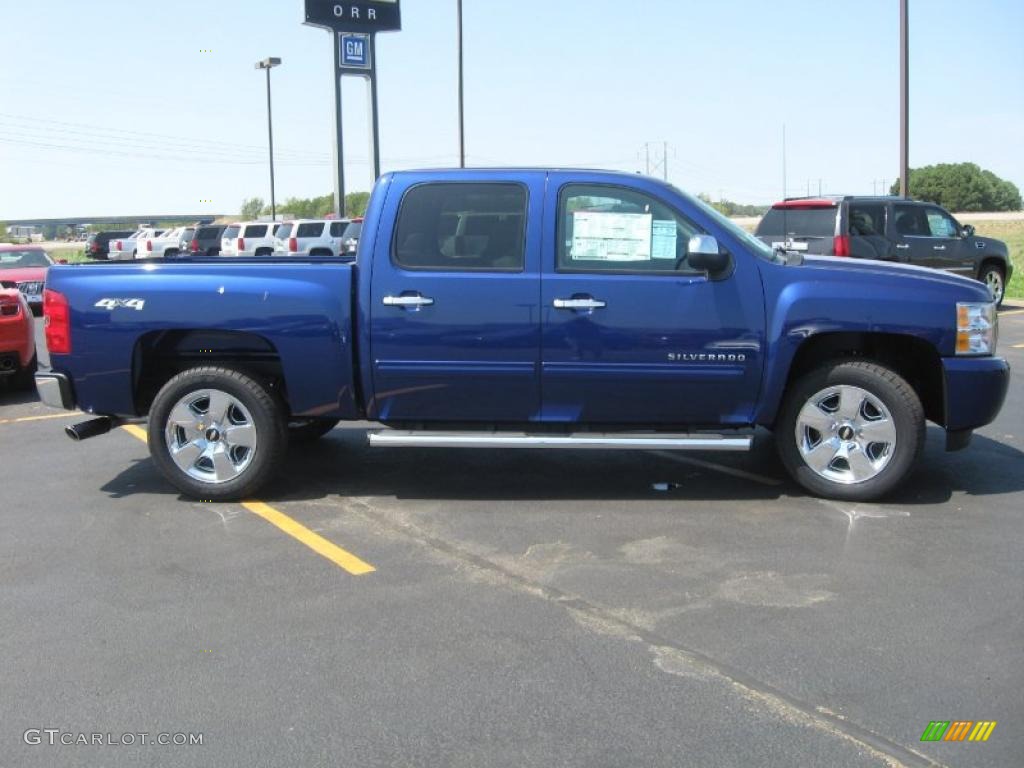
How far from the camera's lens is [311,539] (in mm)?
5527

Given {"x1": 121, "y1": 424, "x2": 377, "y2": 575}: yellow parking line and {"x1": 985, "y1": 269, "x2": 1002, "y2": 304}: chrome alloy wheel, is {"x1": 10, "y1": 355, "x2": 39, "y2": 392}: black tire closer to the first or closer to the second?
{"x1": 121, "y1": 424, "x2": 377, "y2": 575}: yellow parking line

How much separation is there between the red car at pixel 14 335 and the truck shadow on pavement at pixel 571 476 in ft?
12.2

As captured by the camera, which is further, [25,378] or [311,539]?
[25,378]

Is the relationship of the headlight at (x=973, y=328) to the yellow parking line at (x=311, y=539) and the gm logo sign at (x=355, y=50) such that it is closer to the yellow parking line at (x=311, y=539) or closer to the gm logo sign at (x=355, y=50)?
the yellow parking line at (x=311, y=539)

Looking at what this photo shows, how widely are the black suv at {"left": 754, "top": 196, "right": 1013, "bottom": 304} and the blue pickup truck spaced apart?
8.67 m

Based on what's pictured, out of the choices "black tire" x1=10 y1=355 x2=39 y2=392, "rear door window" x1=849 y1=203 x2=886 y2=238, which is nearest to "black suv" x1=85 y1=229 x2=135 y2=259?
"black tire" x1=10 y1=355 x2=39 y2=392

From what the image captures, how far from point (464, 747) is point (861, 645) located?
171cm

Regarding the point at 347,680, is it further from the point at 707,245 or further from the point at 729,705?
the point at 707,245

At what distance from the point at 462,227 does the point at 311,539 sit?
1982 millimetres

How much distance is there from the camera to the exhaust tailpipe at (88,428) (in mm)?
6336

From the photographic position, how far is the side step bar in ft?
19.2

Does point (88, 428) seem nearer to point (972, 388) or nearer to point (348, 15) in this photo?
point (972, 388)

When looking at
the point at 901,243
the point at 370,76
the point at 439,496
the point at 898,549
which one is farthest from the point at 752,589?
the point at 370,76

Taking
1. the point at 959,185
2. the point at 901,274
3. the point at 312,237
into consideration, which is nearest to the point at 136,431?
the point at 901,274
